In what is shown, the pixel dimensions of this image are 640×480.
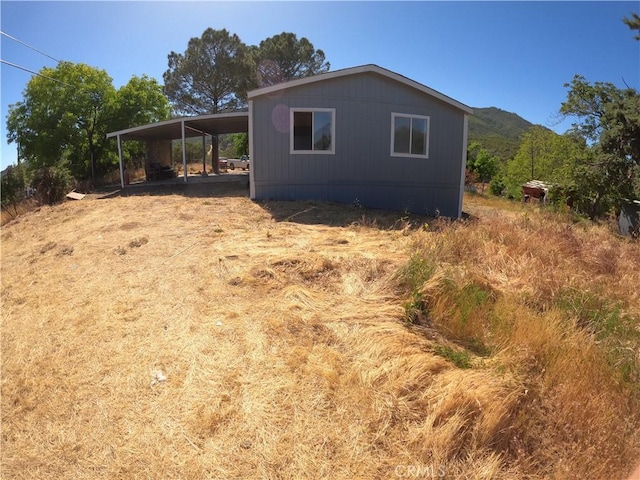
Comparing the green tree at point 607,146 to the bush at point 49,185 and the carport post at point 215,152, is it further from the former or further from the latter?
the bush at point 49,185

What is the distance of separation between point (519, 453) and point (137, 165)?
2409cm

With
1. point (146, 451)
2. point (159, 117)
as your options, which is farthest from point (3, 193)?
point (146, 451)

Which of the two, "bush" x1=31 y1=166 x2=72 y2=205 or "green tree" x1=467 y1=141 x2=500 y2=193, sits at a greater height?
"green tree" x1=467 y1=141 x2=500 y2=193

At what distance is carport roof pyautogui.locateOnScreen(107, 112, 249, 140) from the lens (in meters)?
12.9

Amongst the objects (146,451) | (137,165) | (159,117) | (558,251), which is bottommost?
(146,451)

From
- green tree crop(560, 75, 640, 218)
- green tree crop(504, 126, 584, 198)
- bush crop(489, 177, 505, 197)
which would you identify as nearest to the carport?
green tree crop(560, 75, 640, 218)

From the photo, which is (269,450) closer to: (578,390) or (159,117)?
(578,390)

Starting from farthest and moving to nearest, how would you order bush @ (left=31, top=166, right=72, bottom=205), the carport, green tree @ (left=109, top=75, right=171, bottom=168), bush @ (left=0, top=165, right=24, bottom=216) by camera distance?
1. bush @ (left=0, top=165, right=24, bottom=216)
2. green tree @ (left=109, top=75, right=171, bottom=168)
3. the carport
4. bush @ (left=31, top=166, right=72, bottom=205)

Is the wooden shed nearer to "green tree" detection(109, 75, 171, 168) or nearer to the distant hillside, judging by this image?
"green tree" detection(109, 75, 171, 168)

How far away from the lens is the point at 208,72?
25.8 metres

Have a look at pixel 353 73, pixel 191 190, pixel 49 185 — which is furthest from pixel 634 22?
pixel 49 185

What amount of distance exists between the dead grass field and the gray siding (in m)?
5.57

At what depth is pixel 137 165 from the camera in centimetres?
2230

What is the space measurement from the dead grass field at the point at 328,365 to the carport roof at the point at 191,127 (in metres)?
8.65
